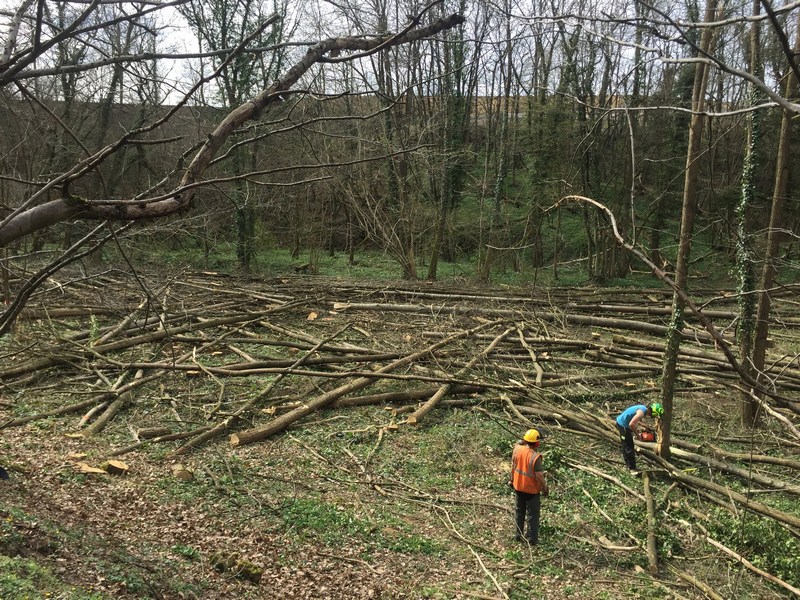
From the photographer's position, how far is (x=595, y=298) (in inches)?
667

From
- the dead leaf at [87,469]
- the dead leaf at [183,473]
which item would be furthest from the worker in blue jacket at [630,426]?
the dead leaf at [87,469]

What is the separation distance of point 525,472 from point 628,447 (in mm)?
2114

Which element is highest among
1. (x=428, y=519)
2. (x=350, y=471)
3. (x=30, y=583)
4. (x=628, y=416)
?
(x=30, y=583)

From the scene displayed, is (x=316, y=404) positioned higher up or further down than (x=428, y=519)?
higher up

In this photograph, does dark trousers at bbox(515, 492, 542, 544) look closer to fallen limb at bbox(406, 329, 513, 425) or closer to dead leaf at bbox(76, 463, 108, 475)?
fallen limb at bbox(406, 329, 513, 425)

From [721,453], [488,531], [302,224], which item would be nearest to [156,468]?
[488,531]

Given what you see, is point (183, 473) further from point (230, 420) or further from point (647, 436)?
point (647, 436)

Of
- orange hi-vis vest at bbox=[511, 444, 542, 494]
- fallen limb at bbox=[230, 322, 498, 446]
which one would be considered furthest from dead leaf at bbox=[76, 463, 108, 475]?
orange hi-vis vest at bbox=[511, 444, 542, 494]

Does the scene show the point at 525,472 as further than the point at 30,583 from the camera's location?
Yes

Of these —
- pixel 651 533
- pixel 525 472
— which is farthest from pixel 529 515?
pixel 651 533

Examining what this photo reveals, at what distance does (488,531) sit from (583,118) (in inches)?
697

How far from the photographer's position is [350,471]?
6.95 m

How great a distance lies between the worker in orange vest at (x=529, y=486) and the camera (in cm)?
579

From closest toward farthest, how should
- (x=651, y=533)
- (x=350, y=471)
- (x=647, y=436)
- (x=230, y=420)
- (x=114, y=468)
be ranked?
(x=651, y=533), (x=114, y=468), (x=350, y=471), (x=647, y=436), (x=230, y=420)
